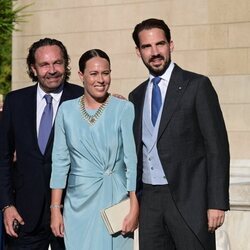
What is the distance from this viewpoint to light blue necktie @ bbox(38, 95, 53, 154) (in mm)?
5047

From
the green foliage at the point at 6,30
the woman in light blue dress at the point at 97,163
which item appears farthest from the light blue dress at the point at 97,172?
the green foliage at the point at 6,30

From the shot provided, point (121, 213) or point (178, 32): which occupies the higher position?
point (178, 32)

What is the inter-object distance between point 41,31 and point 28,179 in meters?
5.51

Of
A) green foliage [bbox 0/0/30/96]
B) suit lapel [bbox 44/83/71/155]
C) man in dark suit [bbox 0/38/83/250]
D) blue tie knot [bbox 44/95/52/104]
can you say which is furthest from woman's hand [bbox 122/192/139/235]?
green foliage [bbox 0/0/30/96]

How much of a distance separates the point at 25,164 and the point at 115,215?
85 cm

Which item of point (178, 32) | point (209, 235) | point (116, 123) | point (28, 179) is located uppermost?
point (178, 32)

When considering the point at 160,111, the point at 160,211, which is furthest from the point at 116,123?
the point at 160,211

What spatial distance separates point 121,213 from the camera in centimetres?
456

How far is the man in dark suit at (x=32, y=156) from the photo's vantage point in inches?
199

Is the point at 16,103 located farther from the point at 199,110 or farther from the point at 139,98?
the point at 199,110

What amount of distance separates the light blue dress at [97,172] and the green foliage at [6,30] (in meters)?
5.74

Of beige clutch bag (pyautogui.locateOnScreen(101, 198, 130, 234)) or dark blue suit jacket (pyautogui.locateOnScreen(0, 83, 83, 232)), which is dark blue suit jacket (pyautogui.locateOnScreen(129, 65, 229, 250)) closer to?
beige clutch bag (pyautogui.locateOnScreen(101, 198, 130, 234))

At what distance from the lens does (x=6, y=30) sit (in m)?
12.6

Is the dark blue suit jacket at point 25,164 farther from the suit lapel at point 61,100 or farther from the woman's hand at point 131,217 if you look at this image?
the woman's hand at point 131,217
